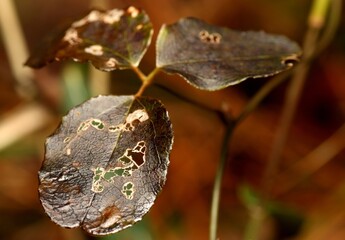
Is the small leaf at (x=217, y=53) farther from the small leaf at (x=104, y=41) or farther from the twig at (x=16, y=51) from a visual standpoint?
the twig at (x=16, y=51)

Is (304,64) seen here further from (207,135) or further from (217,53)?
(207,135)

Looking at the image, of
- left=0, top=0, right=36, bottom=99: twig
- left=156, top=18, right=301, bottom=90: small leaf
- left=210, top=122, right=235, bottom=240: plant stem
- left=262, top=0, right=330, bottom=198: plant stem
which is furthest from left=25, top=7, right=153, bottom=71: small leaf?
left=0, top=0, right=36, bottom=99: twig

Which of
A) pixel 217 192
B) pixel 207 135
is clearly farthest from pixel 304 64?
pixel 207 135

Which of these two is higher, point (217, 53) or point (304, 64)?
point (217, 53)

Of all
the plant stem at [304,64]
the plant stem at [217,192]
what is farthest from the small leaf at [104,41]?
the plant stem at [304,64]

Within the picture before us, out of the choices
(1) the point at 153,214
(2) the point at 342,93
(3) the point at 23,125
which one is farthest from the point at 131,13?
(2) the point at 342,93

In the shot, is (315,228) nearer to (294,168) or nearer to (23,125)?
(294,168)

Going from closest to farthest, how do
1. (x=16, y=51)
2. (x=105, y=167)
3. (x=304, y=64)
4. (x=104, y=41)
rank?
(x=105, y=167) < (x=104, y=41) < (x=304, y=64) < (x=16, y=51)
